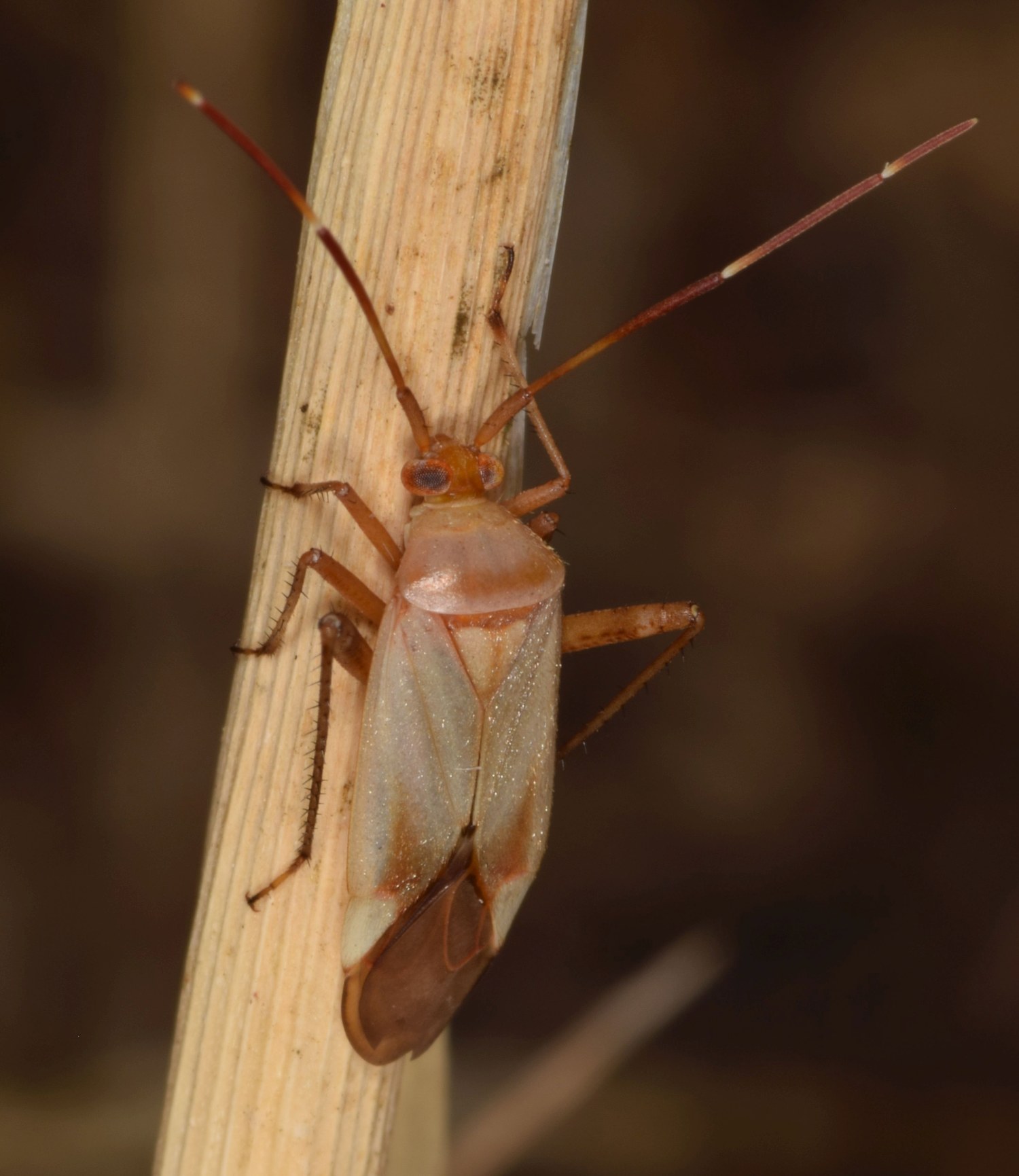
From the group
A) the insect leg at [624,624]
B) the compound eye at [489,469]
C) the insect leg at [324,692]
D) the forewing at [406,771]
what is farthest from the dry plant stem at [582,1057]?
the compound eye at [489,469]

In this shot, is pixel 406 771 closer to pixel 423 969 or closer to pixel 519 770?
pixel 519 770

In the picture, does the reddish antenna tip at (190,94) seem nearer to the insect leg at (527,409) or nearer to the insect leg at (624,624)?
the insect leg at (527,409)

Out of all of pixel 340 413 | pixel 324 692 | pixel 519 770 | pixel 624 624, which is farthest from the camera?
pixel 624 624

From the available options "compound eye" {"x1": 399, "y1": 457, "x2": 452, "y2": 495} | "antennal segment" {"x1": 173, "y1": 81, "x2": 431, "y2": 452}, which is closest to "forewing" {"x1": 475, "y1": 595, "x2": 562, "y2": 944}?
"compound eye" {"x1": 399, "y1": 457, "x2": 452, "y2": 495}

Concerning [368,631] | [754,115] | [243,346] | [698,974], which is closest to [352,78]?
[368,631]

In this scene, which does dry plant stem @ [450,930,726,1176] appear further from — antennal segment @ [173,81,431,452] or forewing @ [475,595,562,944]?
antennal segment @ [173,81,431,452]

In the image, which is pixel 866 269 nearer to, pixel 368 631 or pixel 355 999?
pixel 368 631

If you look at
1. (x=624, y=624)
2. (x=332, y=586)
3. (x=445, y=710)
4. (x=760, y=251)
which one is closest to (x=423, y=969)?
(x=445, y=710)
